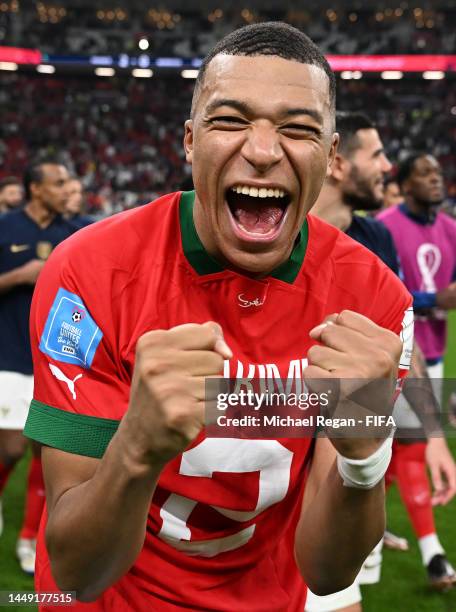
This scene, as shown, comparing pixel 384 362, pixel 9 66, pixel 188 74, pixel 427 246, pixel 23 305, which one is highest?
pixel 9 66

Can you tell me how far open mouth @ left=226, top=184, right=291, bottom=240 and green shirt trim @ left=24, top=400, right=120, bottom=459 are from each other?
1.80 ft

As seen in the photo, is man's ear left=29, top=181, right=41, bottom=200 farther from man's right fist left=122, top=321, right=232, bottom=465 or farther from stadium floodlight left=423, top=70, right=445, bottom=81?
stadium floodlight left=423, top=70, right=445, bottom=81

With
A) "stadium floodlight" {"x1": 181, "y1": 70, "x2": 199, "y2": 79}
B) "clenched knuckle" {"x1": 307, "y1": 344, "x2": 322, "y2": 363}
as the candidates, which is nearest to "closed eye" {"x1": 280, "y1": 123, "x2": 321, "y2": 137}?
"clenched knuckle" {"x1": 307, "y1": 344, "x2": 322, "y2": 363}

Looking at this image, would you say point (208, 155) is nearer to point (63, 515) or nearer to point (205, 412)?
point (205, 412)

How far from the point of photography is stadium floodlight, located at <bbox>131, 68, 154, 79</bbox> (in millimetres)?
36906

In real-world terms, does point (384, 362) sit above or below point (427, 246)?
above

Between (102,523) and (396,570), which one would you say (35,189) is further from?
(102,523)

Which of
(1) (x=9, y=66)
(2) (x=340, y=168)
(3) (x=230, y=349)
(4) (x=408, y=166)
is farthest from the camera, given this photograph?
(1) (x=9, y=66)

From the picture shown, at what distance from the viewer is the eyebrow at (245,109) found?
185 cm

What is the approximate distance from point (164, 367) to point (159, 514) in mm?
816

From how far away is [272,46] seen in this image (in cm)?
193

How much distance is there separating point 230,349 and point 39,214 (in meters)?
4.11

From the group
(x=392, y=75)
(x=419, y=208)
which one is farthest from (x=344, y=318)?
(x=392, y=75)

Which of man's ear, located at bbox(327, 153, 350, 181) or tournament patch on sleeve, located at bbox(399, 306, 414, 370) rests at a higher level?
man's ear, located at bbox(327, 153, 350, 181)
